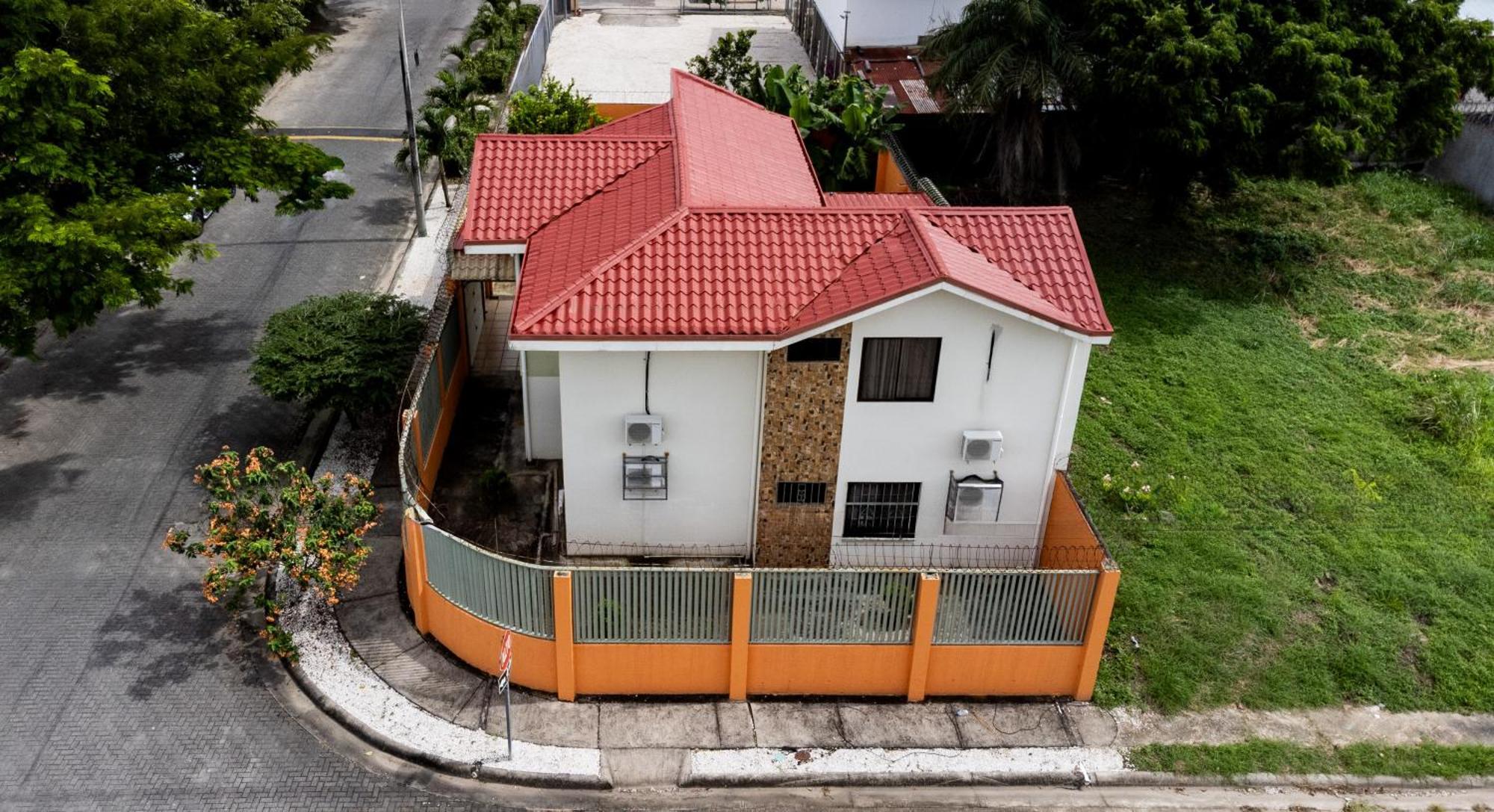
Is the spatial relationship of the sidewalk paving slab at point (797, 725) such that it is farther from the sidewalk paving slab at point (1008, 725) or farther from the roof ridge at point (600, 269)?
the roof ridge at point (600, 269)

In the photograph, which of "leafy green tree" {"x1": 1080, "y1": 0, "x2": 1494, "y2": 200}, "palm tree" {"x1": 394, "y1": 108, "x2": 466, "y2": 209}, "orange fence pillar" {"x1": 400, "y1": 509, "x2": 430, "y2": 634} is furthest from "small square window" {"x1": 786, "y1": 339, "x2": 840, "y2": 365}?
"palm tree" {"x1": 394, "y1": 108, "x2": 466, "y2": 209}

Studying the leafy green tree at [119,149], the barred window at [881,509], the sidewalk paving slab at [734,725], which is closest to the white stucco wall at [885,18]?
the leafy green tree at [119,149]

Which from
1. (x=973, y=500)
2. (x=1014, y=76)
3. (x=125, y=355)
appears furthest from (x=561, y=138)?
(x=1014, y=76)

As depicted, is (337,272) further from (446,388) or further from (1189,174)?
(1189,174)

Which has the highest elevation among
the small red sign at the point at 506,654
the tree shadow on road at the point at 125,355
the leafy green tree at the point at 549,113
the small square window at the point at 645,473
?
the leafy green tree at the point at 549,113

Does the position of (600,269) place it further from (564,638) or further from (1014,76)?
(1014,76)

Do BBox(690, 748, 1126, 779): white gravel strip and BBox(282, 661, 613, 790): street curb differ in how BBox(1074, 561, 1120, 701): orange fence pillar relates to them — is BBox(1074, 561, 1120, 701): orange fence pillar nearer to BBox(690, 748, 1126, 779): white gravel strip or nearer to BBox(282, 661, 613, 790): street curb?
BBox(690, 748, 1126, 779): white gravel strip
